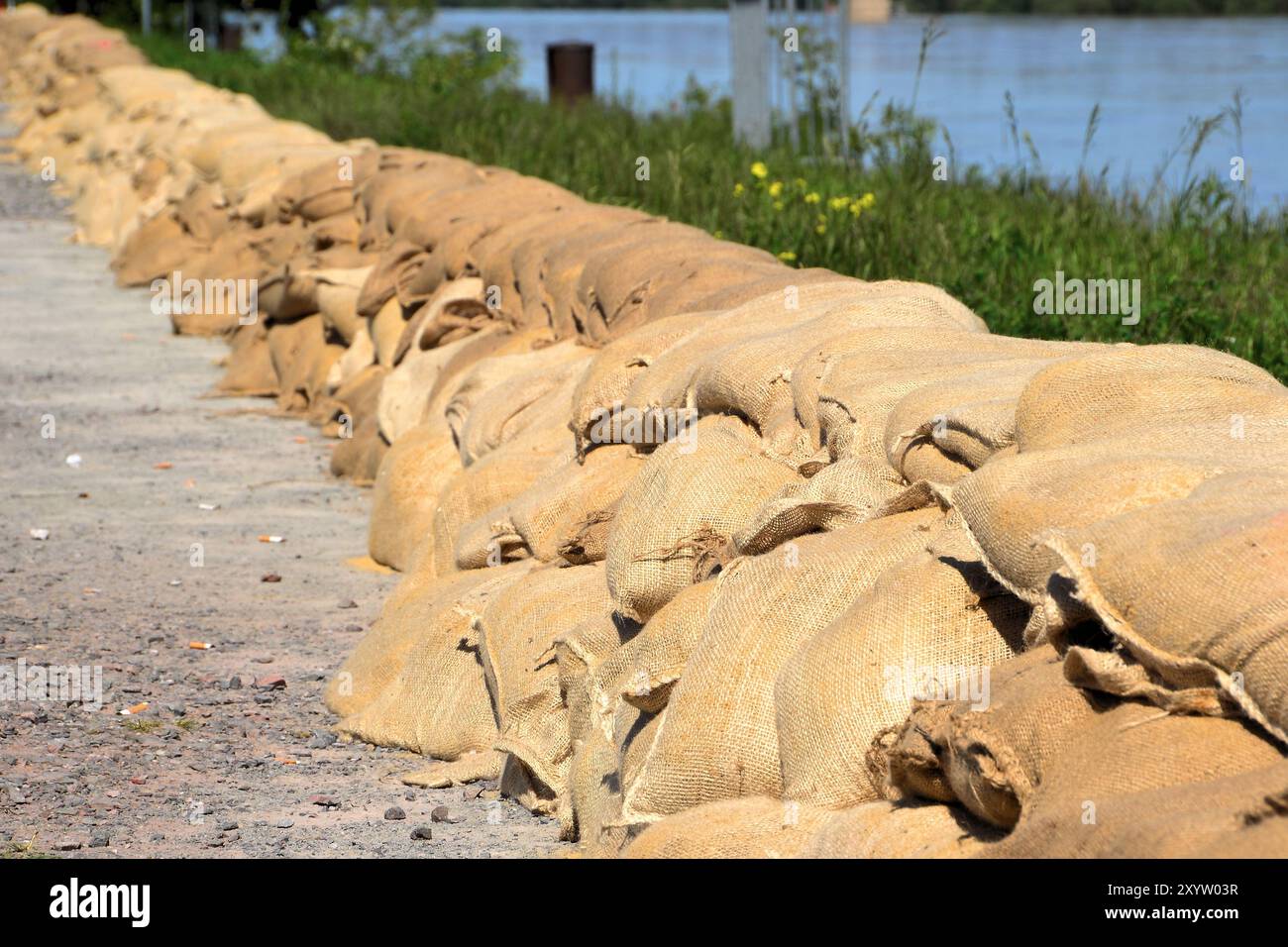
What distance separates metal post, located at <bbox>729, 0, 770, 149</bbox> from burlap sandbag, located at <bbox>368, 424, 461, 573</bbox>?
5263 mm

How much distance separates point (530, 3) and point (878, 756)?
49654 millimetres

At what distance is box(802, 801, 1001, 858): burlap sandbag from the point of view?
2.34m

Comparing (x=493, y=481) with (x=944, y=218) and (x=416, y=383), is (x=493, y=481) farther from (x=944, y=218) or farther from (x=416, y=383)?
(x=944, y=218)

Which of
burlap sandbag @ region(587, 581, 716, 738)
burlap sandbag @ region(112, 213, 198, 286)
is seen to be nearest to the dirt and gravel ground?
burlap sandbag @ region(587, 581, 716, 738)

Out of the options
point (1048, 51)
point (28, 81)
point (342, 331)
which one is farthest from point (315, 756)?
A: point (28, 81)

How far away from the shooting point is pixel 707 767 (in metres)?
2.92

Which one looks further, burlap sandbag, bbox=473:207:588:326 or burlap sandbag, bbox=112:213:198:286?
burlap sandbag, bbox=112:213:198:286

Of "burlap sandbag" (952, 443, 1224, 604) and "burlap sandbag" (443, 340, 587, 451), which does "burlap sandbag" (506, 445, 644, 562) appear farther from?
"burlap sandbag" (952, 443, 1224, 604)

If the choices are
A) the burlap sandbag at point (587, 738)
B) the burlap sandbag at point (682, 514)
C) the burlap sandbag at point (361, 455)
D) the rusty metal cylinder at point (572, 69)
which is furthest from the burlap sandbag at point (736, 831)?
the rusty metal cylinder at point (572, 69)

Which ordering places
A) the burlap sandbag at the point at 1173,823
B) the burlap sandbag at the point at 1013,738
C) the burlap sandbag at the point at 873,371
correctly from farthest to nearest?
the burlap sandbag at the point at 873,371 → the burlap sandbag at the point at 1013,738 → the burlap sandbag at the point at 1173,823

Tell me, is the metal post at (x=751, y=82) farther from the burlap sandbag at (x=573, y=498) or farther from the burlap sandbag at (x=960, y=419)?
the burlap sandbag at (x=960, y=419)

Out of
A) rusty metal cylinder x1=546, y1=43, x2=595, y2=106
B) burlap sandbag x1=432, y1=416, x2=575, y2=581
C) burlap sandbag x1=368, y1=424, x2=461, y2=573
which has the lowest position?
burlap sandbag x1=368, y1=424, x2=461, y2=573

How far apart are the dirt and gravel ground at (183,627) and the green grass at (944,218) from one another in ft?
6.91

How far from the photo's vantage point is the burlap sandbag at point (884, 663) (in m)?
2.66
